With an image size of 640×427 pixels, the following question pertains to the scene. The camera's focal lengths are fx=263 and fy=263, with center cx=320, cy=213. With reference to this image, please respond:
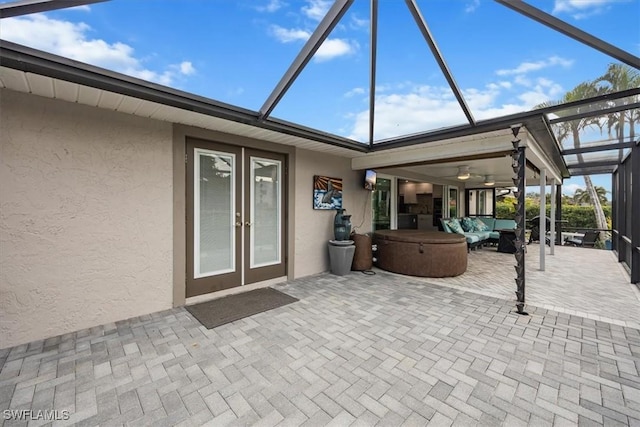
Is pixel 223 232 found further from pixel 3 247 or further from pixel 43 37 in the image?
pixel 43 37

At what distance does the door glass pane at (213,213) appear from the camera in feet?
12.3

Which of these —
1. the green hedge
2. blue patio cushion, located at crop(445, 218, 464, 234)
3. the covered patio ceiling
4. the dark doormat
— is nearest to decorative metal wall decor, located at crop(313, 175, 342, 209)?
the covered patio ceiling

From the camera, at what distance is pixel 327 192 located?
5305mm

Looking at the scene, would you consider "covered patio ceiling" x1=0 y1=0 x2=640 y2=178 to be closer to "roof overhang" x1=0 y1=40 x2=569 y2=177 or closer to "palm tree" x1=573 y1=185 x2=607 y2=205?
"roof overhang" x1=0 y1=40 x2=569 y2=177

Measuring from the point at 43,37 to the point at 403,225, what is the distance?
1008cm

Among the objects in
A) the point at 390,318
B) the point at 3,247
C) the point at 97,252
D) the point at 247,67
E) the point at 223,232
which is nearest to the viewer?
the point at 3,247

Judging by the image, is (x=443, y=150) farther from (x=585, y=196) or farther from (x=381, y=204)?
(x=585, y=196)

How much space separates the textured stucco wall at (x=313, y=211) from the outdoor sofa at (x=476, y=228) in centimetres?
352

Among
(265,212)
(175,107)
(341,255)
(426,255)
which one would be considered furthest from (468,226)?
(175,107)

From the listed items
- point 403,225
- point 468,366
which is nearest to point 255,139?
point 468,366

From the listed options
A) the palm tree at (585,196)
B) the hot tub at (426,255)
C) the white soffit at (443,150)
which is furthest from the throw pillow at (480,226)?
the palm tree at (585,196)

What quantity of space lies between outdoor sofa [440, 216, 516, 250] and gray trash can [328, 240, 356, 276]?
3.84 metres

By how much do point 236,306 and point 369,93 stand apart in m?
3.68

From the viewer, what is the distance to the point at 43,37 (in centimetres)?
219
